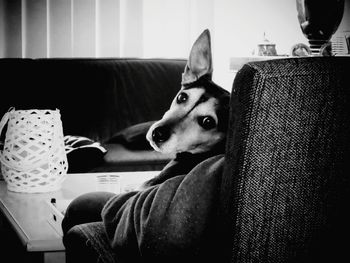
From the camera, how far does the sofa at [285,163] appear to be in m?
0.78

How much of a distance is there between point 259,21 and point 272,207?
361 centimetres

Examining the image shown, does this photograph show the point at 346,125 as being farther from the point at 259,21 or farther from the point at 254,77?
the point at 259,21

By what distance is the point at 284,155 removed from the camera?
2.64 ft

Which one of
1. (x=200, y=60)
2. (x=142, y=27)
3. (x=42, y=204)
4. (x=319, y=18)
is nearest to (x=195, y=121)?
(x=200, y=60)

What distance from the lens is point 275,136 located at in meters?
0.79

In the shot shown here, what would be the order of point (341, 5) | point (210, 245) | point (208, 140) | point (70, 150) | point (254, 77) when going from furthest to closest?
point (70, 150) < point (341, 5) < point (208, 140) < point (210, 245) < point (254, 77)

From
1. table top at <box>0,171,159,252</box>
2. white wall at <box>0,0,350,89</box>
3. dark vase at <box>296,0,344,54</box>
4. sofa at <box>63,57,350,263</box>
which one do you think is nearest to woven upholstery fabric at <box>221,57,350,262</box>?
sofa at <box>63,57,350,263</box>

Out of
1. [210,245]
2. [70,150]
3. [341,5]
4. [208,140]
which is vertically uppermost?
[341,5]

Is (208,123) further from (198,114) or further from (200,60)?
(200,60)

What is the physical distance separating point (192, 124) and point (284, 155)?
376 millimetres

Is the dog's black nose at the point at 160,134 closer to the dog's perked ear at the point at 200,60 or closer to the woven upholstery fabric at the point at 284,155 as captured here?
the dog's perked ear at the point at 200,60

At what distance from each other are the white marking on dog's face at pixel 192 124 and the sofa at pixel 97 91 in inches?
81.8

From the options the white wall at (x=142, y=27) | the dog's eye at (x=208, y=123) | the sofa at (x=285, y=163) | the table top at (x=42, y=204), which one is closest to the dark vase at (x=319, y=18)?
the table top at (x=42, y=204)

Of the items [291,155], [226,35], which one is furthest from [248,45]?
[291,155]
